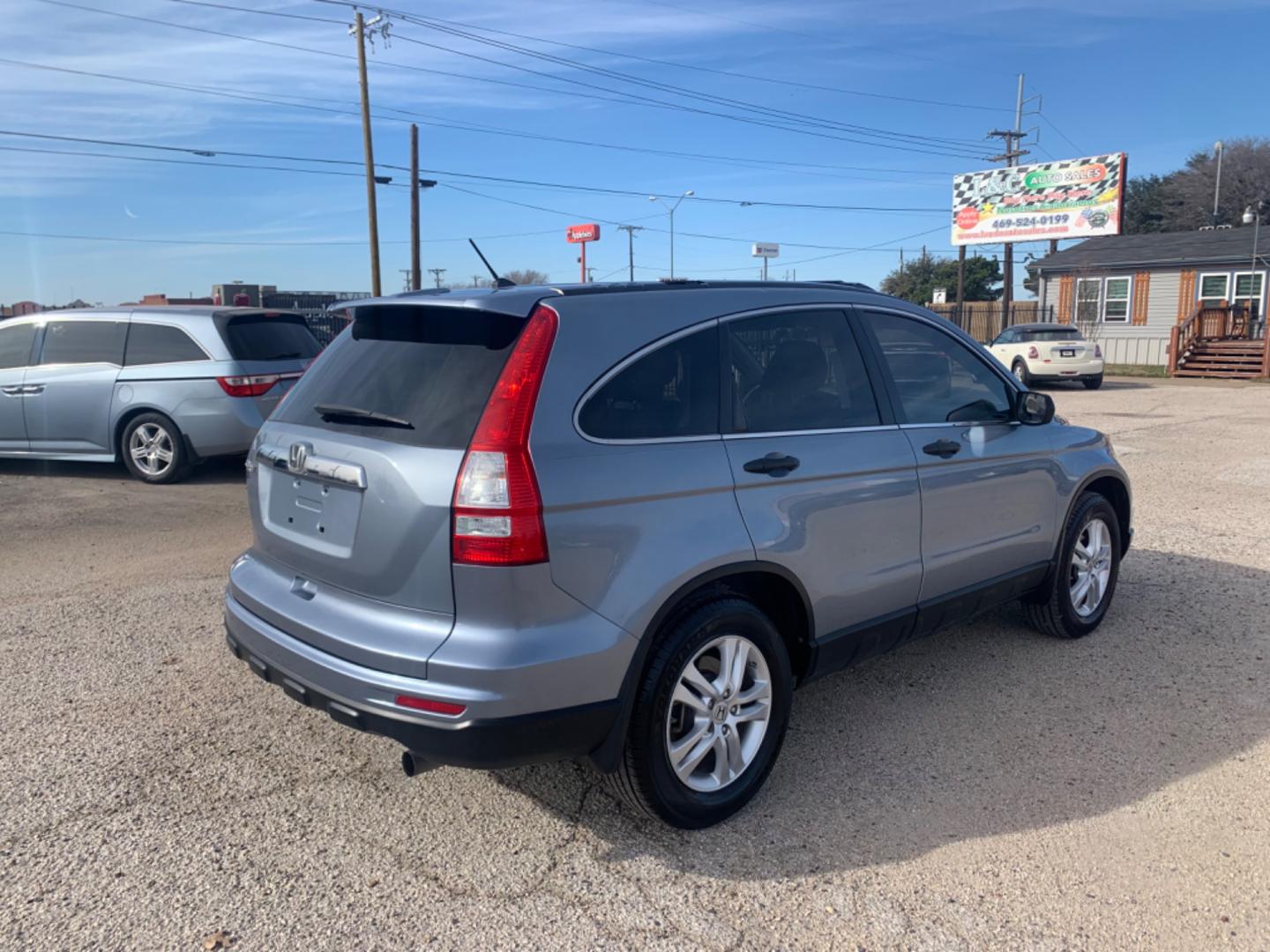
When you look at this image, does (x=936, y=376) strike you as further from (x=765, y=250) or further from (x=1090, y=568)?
(x=765, y=250)

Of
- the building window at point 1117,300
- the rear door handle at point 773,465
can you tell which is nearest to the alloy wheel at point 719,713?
the rear door handle at point 773,465

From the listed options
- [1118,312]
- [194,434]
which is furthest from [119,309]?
[1118,312]

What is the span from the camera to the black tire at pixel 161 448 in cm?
914

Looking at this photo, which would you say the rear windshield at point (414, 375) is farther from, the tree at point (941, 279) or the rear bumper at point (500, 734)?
the tree at point (941, 279)

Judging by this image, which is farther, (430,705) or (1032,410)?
(1032,410)

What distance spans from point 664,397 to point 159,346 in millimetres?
7706

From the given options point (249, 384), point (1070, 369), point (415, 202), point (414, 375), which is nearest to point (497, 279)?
point (414, 375)

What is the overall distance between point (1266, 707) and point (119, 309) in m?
9.74

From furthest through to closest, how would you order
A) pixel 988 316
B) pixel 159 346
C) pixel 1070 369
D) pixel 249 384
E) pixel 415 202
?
pixel 988 316, pixel 415 202, pixel 1070 369, pixel 159 346, pixel 249 384

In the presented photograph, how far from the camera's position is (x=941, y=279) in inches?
2889

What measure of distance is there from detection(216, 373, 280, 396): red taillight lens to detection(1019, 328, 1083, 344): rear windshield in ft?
62.9

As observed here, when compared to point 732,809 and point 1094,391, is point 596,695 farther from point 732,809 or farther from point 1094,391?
point 1094,391

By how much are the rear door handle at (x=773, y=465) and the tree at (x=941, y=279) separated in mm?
62085

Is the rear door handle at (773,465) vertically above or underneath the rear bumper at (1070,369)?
above
